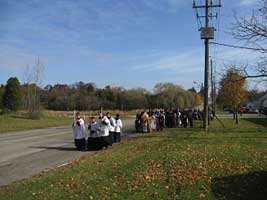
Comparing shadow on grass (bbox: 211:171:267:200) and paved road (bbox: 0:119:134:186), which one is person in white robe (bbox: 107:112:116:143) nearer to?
paved road (bbox: 0:119:134:186)

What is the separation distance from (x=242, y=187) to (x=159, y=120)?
25.1 metres

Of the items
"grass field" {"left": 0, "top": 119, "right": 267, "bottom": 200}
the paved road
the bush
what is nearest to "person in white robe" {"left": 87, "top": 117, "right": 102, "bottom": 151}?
the paved road

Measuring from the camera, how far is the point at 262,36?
66.6 ft

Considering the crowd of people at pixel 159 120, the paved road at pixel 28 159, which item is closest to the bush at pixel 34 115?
the crowd of people at pixel 159 120

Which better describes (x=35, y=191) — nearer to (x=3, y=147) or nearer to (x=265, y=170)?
(x=265, y=170)

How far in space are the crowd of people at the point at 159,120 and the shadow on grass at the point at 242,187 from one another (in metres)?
22.2

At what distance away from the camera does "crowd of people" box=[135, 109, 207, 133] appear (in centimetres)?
3303

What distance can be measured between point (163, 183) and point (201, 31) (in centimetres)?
2243

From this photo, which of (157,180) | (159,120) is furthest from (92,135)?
(159,120)

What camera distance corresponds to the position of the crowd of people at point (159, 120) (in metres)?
33.0

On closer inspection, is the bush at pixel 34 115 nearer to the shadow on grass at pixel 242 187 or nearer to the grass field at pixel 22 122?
the grass field at pixel 22 122

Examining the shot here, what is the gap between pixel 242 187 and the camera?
9.32m

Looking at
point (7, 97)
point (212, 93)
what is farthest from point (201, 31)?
point (7, 97)

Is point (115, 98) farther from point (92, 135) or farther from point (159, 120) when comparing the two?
point (92, 135)
